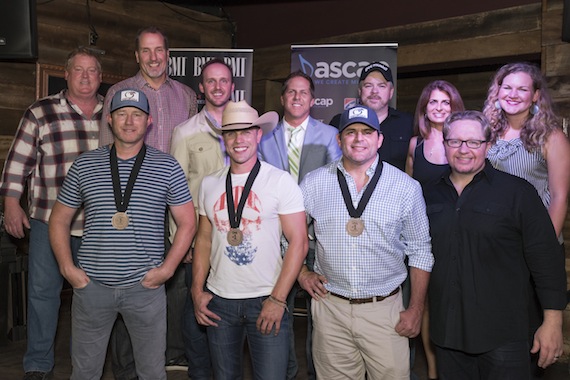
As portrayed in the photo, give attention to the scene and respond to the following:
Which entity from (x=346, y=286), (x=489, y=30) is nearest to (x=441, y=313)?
(x=346, y=286)

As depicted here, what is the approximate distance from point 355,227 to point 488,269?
57 centimetres

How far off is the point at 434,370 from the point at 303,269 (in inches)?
58.8

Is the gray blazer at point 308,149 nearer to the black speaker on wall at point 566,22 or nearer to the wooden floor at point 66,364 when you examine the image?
the wooden floor at point 66,364

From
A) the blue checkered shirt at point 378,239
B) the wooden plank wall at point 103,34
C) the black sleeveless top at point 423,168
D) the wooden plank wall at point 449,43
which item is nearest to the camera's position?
the blue checkered shirt at point 378,239

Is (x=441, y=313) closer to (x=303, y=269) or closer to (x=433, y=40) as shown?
(x=303, y=269)

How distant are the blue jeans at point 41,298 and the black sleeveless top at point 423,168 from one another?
2002 millimetres

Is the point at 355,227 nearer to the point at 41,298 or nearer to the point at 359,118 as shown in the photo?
the point at 359,118

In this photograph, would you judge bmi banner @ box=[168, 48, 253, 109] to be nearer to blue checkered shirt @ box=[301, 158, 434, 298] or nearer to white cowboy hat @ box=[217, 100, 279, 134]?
white cowboy hat @ box=[217, 100, 279, 134]

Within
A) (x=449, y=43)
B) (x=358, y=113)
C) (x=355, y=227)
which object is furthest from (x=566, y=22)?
(x=355, y=227)

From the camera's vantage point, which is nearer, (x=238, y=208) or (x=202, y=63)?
(x=238, y=208)

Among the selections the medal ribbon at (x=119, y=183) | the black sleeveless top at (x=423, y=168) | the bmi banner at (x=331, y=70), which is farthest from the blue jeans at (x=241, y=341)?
the bmi banner at (x=331, y=70)

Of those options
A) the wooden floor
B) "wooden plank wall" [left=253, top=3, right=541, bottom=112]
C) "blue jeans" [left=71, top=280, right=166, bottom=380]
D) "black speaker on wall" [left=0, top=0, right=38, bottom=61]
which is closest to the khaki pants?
"blue jeans" [left=71, top=280, right=166, bottom=380]

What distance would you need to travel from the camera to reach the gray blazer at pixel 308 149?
3.59 metres

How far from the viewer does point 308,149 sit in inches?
141
